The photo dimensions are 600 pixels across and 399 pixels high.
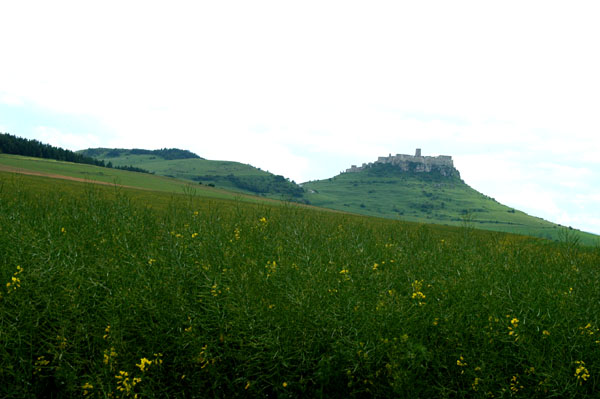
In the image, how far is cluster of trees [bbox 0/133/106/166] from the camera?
138 meters

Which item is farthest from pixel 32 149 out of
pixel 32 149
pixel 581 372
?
pixel 581 372

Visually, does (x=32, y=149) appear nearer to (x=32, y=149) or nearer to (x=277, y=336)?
(x=32, y=149)

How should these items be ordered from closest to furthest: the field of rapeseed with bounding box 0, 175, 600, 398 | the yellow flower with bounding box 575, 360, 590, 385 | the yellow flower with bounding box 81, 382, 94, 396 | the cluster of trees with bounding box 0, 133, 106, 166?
the yellow flower with bounding box 81, 382, 94, 396
the yellow flower with bounding box 575, 360, 590, 385
the field of rapeseed with bounding box 0, 175, 600, 398
the cluster of trees with bounding box 0, 133, 106, 166

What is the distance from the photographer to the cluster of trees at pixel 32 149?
138m

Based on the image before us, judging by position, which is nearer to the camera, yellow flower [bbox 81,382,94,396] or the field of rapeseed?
yellow flower [bbox 81,382,94,396]

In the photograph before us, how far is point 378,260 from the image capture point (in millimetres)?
12281

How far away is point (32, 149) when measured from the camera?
468 ft

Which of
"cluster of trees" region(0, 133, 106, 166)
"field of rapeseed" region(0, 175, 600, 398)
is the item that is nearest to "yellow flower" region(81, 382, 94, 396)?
"field of rapeseed" region(0, 175, 600, 398)

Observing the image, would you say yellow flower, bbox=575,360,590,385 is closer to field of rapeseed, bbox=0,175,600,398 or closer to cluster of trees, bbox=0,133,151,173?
field of rapeseed, bbox=0,175,600,398

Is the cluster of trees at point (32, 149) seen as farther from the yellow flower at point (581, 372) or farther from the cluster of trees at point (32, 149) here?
the yellow flower at point (581, 372)

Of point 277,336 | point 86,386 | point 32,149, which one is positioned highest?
point 32,149

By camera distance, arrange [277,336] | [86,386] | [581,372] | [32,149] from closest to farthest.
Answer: [86,386]
[581,372]
[277,336]
[32,149]

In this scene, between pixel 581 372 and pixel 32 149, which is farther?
pixel 32 149

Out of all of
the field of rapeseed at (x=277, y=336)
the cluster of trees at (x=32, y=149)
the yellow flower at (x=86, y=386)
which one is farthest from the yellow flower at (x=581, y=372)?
the cluster of trees at (x=32, y=149)
